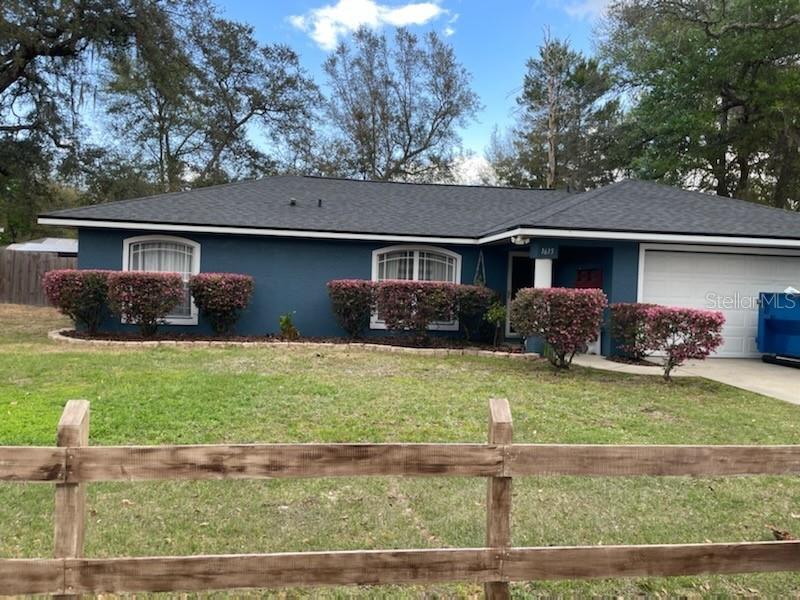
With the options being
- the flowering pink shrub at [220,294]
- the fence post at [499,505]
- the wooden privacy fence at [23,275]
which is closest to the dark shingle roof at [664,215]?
the flowering pink shrub at [220,294]

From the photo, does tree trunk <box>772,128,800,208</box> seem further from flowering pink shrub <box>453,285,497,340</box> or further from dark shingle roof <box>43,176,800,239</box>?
flowering pink shrub <box>453,285,497,340</box>

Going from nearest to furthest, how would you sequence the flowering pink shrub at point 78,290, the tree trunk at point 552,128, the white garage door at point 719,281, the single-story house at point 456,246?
the single-story house at point 456,246 < the white garage door at point 719,281 < the flowering pink shrub at point 78,290 < the tree trunk at point 552,128

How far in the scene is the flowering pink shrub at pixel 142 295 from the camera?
1155cm

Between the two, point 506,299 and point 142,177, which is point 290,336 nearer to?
point 506,299

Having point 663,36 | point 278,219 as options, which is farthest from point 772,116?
point 278,219

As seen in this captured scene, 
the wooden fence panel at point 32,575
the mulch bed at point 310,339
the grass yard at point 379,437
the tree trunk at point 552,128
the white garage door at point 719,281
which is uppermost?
the tree trunk at point 552,128

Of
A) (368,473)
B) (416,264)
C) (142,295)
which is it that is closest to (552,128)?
(416,264)

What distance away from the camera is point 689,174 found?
2425cm

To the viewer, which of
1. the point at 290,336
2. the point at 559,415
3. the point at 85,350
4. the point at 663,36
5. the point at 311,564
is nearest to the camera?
the point at 311,564

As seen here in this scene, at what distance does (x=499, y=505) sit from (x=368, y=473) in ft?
1.89

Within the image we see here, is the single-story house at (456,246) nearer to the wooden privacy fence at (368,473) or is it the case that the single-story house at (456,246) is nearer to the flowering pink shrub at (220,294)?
the flowering pink shrub at (220,294)

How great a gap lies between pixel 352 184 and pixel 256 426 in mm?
12108

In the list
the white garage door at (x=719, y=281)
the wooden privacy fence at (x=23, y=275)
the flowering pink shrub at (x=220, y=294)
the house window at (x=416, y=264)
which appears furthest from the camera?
the wooden privacy fence at (x=23, y=275)

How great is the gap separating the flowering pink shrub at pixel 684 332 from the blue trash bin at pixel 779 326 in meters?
2.84
